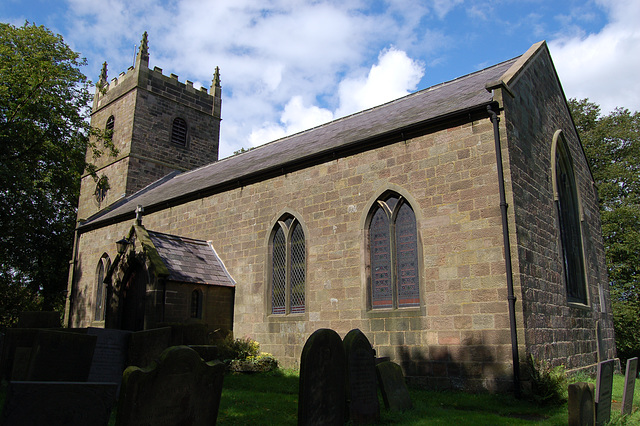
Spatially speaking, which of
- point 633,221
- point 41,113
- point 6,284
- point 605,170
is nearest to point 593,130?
point 605,170

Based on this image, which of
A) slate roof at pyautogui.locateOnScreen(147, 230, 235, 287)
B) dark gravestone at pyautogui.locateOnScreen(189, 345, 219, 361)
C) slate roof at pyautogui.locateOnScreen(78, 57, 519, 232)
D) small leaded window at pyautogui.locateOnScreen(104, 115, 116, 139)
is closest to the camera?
dark gravestone at pyautogui.locateOnScreen(189, 345, 219, 361)

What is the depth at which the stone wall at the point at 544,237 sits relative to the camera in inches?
412

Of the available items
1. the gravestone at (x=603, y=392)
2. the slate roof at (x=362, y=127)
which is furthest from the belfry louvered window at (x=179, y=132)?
the gravestone at (x=603, y=392)

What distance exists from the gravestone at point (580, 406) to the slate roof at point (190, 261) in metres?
10.6

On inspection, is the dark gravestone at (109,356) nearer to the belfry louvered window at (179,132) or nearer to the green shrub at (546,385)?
the green shrub at (546,385)

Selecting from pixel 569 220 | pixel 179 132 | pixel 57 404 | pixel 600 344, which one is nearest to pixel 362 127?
pixel 569 220

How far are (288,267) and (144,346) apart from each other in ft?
22.3

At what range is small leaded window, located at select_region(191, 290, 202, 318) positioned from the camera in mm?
14641

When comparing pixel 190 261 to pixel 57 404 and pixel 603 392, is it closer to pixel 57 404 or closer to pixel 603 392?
pixel 57 404

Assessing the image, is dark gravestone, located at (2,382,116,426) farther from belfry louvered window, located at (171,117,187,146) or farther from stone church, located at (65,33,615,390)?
belfry louvered window, located at (171,117,187,146)

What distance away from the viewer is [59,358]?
6.43 metres

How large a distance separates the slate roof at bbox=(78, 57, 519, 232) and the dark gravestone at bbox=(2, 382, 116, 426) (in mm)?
9357

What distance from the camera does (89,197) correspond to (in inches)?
1185

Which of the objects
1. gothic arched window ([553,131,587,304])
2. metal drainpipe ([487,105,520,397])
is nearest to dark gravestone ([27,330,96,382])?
metal drainpipe ([487,105,520,397])
